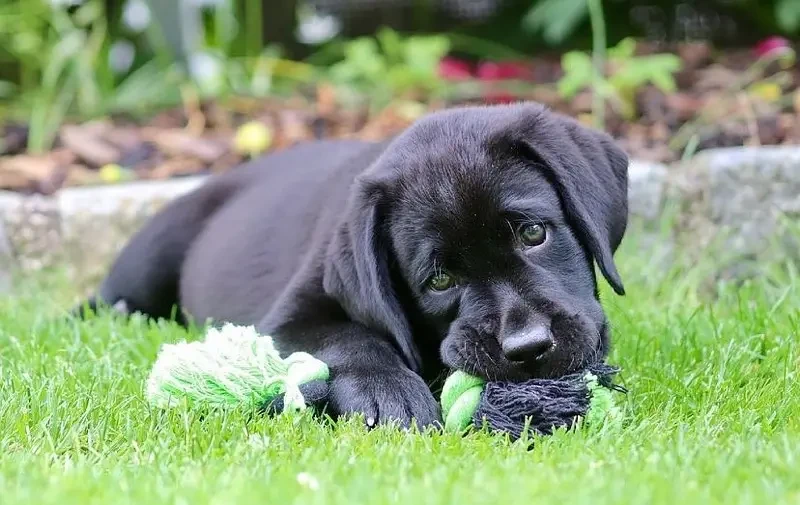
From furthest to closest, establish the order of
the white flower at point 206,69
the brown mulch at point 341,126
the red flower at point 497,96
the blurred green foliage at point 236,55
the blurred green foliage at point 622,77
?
the white flower at point 206,69 < the blurred green foliage at point 236,55 < the red flower at point 497,96 < the blurred green foliage at point 622,77 < the brown mulch at point 341,126

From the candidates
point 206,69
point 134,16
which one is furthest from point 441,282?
point 134,16

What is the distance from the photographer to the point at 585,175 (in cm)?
303

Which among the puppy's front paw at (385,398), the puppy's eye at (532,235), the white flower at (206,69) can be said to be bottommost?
the white flower at (206,69)

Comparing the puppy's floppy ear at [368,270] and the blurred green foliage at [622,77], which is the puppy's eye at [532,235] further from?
the blurred green foliage at [622,77]

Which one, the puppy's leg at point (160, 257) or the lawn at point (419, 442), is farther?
the puppy's leg at point (160, 257)

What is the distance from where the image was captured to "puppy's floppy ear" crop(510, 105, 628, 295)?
2975 millimetres

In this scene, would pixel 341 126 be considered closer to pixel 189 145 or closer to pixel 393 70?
pixel 393 70

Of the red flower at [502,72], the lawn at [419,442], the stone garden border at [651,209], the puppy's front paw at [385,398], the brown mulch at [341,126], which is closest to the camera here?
the lawn at [419,442]

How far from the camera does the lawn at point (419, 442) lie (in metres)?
2.00

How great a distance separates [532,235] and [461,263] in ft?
0.69

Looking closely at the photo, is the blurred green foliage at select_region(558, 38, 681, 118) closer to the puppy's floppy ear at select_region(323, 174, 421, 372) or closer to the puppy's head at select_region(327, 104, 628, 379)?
the puppy's head at select_region(327, 104, 628, 379)

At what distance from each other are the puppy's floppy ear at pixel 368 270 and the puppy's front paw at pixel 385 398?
13 cm

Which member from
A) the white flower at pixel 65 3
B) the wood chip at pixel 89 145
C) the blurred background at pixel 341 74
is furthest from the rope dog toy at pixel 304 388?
the white flower at pixel 65 3

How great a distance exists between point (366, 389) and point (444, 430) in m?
0.28
